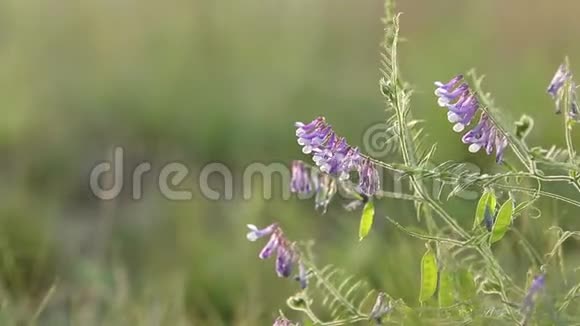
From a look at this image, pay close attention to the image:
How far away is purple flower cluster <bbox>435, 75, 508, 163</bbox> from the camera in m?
1.23

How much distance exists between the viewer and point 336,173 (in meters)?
1.29

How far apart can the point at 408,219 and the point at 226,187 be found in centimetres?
97

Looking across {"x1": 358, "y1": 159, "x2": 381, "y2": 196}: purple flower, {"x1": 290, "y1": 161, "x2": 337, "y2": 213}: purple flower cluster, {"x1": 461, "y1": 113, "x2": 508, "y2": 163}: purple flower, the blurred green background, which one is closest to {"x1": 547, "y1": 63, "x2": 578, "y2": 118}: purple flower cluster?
{"x1": 461, "y1": 113, "x2": 508, "y2": 163}: purple flower

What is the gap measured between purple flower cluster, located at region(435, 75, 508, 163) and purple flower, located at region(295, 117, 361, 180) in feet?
0.42

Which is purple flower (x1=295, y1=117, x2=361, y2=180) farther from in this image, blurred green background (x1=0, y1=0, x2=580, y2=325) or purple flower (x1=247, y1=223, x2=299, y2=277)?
blurred green background (x1=0, y1=0, x2=580, y2=325)

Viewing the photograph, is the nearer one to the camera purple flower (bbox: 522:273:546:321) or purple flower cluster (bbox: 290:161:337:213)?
purple flower (bbox: 522:273:546:321)

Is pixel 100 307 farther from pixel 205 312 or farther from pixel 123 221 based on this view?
pixel 123 221

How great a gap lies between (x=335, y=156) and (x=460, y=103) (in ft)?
0.55

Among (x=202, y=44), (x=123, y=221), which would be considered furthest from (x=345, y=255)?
(x=202, y=44)

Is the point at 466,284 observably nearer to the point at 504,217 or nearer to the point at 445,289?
the point at 445,289

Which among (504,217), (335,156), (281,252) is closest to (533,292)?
(504,217)

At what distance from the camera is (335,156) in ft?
4.15

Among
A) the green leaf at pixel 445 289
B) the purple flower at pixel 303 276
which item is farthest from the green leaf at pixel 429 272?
the purple flower at pixel 303 276

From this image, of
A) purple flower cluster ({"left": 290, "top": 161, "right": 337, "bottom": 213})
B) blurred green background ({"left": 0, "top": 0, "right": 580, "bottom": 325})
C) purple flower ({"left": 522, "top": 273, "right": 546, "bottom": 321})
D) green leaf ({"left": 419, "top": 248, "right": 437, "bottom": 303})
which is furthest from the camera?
blurred green background ({"left": 0, "top": 0, "right": 580, "bottom": 325})
